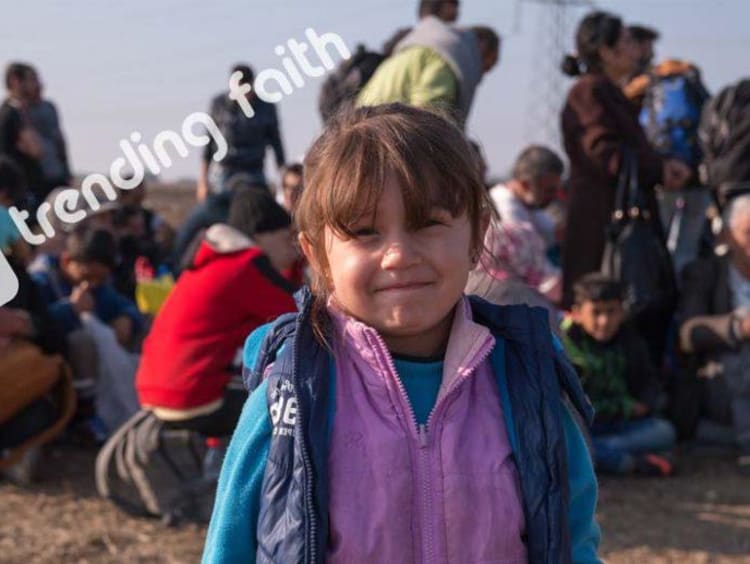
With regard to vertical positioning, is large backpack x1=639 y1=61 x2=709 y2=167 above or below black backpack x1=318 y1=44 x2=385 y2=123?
below

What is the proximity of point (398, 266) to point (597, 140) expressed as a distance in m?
4.08

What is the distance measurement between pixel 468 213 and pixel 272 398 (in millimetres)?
358

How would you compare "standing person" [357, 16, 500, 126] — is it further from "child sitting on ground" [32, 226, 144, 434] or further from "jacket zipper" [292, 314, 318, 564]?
"jacket zipper" [292, 314, 318, 564]

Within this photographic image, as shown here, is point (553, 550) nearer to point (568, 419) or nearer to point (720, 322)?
point (568, 419)

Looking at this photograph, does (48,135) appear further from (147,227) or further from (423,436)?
(423,436)

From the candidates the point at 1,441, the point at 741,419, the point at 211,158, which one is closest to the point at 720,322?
the point at 741,419

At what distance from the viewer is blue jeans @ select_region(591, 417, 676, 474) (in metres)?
4.97

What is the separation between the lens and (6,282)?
459 centimetres

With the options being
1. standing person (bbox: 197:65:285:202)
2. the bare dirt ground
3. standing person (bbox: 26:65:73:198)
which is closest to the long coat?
the bare dirt ground

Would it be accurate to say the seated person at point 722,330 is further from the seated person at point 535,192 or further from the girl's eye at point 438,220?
the girl's eye at point 438,220

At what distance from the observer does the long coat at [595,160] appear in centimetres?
541

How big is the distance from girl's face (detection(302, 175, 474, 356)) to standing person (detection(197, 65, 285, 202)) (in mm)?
5746

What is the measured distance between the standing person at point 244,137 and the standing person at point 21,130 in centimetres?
102

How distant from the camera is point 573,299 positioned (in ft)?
18.4
